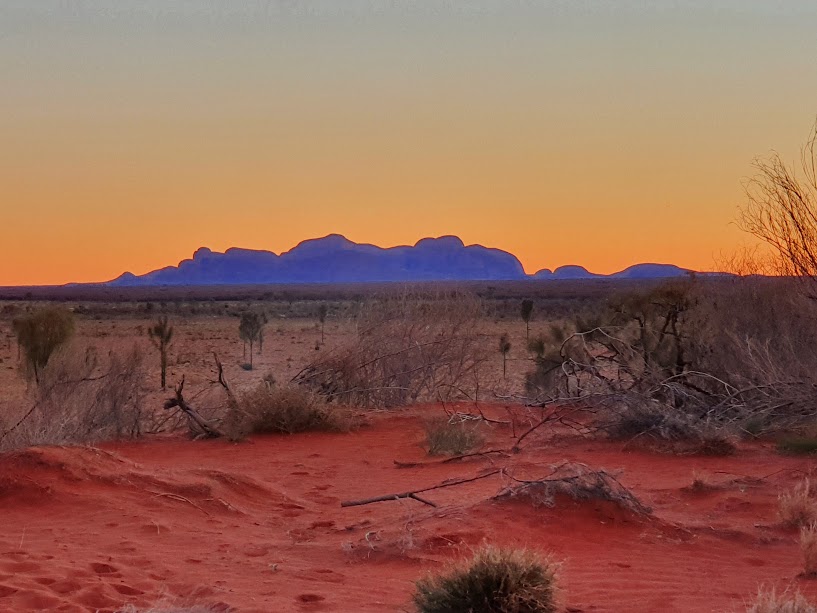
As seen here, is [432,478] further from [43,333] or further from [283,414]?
[43,333]

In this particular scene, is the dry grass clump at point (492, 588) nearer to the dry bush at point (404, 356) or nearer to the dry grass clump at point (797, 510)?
the dry grass clump at point (797, 510)

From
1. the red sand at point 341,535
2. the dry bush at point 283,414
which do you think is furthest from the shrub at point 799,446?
the dry bush at point 283,414

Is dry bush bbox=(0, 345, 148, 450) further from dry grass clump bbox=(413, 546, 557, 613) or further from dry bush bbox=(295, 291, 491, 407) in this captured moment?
dry grass clump bbox=(413, 546, 557, 613)

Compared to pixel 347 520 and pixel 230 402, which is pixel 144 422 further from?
pixel 347 520

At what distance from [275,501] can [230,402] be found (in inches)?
249

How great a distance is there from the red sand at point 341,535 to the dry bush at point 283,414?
3.58 metres

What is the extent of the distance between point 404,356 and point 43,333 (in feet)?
29.8

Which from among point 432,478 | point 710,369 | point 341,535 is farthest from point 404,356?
point 341,535

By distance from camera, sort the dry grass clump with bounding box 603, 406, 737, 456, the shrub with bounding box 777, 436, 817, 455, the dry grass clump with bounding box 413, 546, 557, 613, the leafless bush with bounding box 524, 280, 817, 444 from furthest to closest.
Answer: the dry grass clump with bounding box 603, 406, 737, 456, the leafless bush with bounding box 524, 280, 817, 444, the shrub with bounding box 777, 436, 817, 455, the dry grass clump with bounding box 413, 546, 557, 613

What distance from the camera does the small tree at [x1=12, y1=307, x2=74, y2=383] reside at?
2134cm

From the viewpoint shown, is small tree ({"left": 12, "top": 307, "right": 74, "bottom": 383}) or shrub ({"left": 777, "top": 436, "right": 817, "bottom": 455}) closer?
shrub ({"left": 777, "top": 436, "right": 817, "bottom": 455})

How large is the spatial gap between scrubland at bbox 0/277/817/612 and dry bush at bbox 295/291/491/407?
5cm

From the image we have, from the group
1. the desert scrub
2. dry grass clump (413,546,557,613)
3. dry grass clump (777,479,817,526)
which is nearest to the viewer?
dry grass clump (413,546,557,613)

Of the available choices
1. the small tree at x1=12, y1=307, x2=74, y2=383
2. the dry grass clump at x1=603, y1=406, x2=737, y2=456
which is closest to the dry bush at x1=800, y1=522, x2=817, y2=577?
the dry grass clump at x1=603, y1=406, x2=737, y2=456
